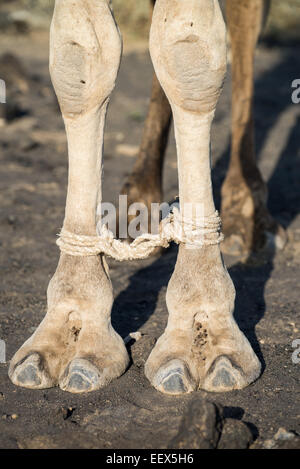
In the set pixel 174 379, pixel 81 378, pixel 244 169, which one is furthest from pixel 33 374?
pixel 244 169

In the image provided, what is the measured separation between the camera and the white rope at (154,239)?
91.5 inches

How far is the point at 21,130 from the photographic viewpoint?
5727mm

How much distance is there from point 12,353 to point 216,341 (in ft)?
2.46

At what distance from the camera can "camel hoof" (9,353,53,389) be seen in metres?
2.28

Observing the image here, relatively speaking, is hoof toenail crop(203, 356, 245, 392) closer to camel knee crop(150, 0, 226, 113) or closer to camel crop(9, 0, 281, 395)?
camel crop(9, 0, 281, 395)

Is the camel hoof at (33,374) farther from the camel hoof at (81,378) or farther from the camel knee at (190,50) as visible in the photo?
the camel knee at (190,50)

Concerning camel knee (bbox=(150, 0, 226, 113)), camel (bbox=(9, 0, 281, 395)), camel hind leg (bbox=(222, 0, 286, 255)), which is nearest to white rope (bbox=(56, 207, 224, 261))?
camel (bbox=(9, 0, 281, 395))

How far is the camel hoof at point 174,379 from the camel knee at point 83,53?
2.81 ft

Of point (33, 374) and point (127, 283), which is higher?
point (127, 283)

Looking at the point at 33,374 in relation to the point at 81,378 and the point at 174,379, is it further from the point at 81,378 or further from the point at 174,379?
the point at 174,379

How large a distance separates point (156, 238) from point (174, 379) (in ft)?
1.53

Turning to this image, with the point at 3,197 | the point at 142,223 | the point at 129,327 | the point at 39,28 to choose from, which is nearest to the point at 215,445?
the point at 129,327

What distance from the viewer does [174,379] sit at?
2213mm

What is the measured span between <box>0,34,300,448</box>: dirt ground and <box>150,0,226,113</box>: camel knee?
2.96 feet
